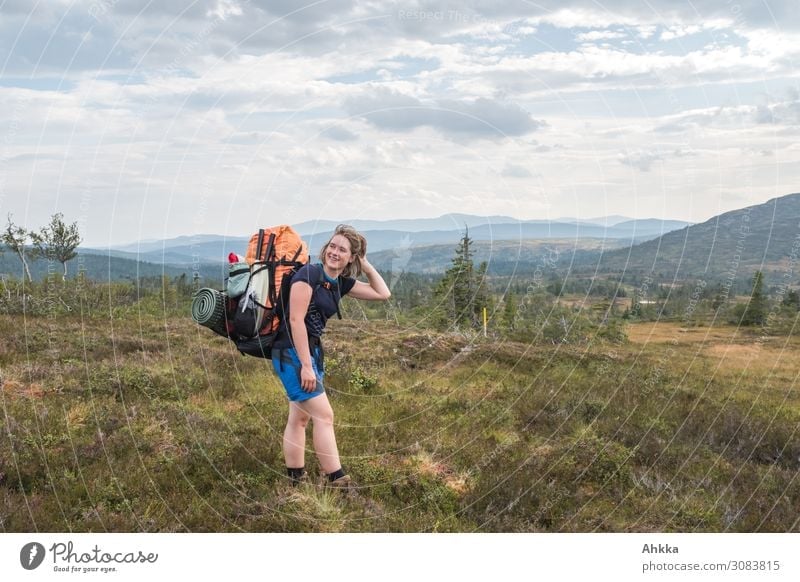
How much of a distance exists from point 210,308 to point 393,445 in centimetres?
348

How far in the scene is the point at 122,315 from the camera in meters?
20.8

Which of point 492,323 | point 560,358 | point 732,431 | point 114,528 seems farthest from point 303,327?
point 492,323

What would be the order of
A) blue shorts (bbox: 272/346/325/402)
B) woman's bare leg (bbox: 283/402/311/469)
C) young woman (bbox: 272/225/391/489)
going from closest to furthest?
young woman (bbox: 272/225/391/489) → blue shorts (bbox: 272/346/325/402) → woman's bare leg (bbox: 283/402/311/469)

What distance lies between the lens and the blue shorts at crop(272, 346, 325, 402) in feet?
19.6

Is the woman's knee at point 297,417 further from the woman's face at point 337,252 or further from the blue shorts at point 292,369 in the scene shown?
the woman's face at point 337,252

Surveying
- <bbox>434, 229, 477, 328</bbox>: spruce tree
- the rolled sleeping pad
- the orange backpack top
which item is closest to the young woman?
the orange backpack top

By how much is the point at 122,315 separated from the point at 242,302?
1689 cm

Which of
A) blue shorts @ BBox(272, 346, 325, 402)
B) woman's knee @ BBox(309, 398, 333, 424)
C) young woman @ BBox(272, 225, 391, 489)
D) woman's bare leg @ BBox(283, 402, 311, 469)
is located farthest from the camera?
woman's bare leg @ BBox(283, 402, 311, 469)

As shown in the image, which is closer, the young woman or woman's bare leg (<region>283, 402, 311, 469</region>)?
the young woman

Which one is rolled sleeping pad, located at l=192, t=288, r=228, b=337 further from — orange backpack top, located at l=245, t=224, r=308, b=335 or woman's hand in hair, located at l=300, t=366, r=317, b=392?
woman's hand in hair, located at l=300, t=366, r=317, b=392

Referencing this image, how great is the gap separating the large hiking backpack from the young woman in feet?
0.60

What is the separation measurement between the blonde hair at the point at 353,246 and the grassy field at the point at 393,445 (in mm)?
2287

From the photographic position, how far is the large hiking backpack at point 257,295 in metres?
5.75
